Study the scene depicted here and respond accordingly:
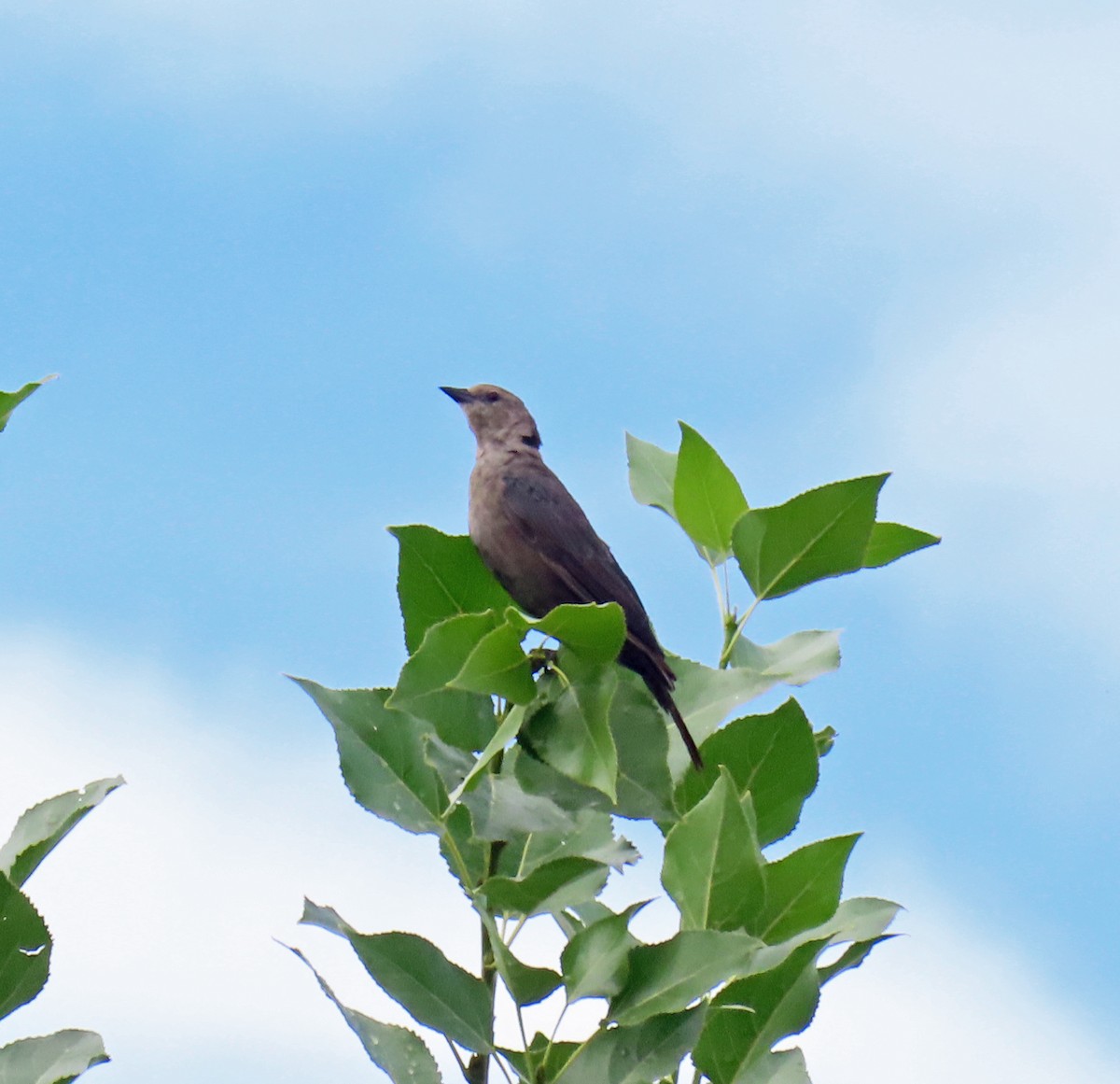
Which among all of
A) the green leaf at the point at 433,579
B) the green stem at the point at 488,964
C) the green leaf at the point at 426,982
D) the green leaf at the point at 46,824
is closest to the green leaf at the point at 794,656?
the green leaf at the point at 433,579

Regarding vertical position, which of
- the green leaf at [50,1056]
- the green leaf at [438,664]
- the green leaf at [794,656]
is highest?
the green leaf at [794,656]

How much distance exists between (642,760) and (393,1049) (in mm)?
701

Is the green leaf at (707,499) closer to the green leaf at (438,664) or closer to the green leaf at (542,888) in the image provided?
the green leaf at (438,664)

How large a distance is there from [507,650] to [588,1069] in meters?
0.73

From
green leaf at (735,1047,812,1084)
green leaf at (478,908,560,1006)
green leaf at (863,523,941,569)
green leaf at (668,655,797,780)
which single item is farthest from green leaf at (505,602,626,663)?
green leaf at (863,523,941,569)

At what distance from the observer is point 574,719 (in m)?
2.58

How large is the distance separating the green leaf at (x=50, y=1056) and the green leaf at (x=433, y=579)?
0.99 metres

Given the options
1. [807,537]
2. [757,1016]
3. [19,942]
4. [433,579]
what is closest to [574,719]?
[433,579]

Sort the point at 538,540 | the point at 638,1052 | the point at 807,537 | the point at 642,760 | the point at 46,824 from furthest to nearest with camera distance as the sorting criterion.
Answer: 1. the point at 538,540
2. the point at 807,537
3. the point at 46,824
4. the point at 642,760
5. the point at 638,1052

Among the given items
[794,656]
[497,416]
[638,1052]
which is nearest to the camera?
[638,1052]

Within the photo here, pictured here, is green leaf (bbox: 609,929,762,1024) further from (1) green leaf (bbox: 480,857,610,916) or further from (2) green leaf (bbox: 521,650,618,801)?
(2) green leaf (bbox: 521,650,618,801)

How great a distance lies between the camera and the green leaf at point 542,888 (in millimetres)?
2395

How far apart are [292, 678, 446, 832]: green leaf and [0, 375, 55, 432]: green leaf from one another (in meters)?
0.82

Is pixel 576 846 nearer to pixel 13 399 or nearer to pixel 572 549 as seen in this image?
pixel 13 399
